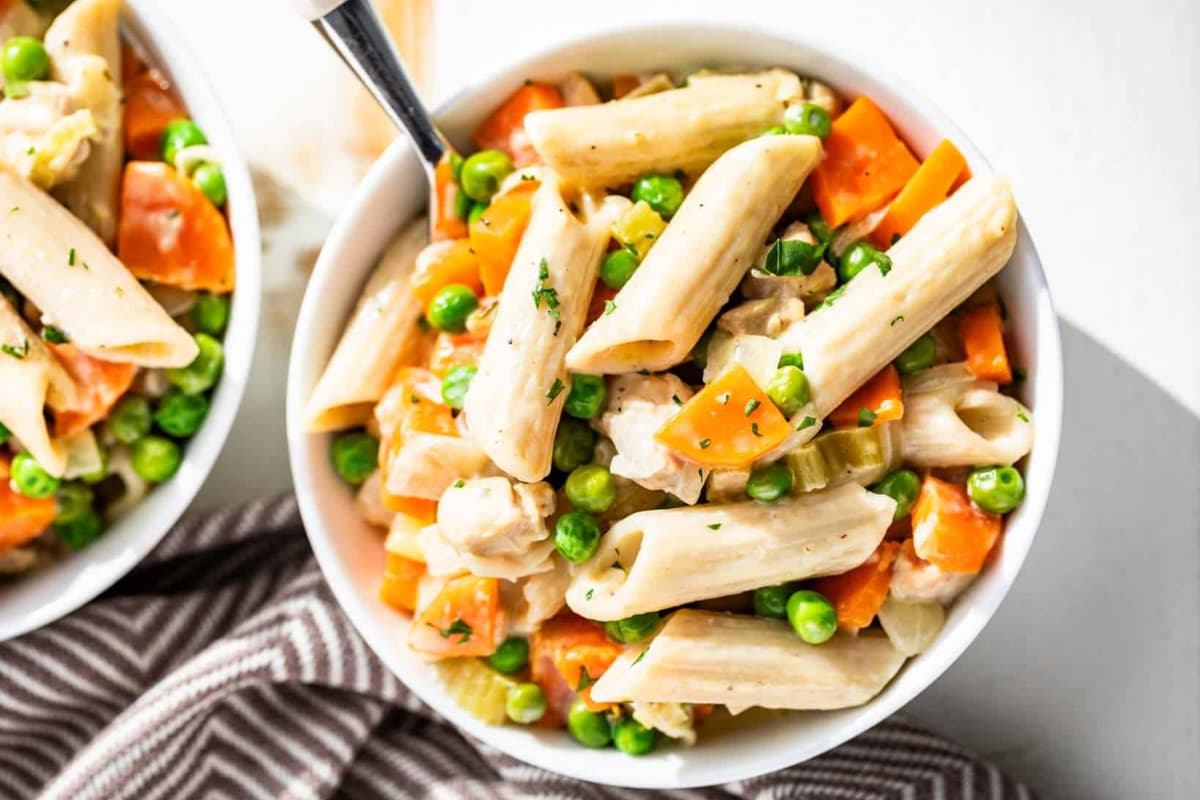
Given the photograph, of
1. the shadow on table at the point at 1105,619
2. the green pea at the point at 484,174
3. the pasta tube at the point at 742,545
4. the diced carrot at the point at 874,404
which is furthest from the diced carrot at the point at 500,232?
the shadow on table at the point at 1105,619

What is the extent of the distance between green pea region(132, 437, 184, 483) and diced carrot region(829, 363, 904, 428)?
1291 mm

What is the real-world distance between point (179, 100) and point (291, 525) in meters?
0.94

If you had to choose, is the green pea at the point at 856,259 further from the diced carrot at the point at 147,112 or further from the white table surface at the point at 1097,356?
the diced carrot at the point at 147,112

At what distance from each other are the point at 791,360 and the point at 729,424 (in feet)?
0.52

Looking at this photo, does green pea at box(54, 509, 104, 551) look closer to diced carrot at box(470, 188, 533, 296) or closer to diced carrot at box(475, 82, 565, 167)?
diced carrot at box(470, 188, 533, 296)

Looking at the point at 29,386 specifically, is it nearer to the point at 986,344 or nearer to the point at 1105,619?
the point at 986,344

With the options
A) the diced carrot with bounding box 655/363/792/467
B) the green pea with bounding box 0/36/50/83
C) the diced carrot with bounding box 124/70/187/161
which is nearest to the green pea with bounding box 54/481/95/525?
the diced carrot with bounding box 124/70/187/161

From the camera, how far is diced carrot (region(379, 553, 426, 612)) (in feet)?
7.95

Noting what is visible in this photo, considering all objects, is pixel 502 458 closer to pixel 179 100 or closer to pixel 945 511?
pixel 945 511

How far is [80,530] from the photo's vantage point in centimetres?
262

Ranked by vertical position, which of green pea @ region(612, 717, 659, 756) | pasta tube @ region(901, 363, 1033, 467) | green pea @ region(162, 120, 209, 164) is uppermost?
green pea @ region(162, 120, 209, 164)

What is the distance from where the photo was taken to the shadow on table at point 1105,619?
103 inches

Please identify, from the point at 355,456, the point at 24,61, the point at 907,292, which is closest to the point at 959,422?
the point at 907,292

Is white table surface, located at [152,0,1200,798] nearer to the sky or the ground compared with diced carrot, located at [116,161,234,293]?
nearer to the ground
